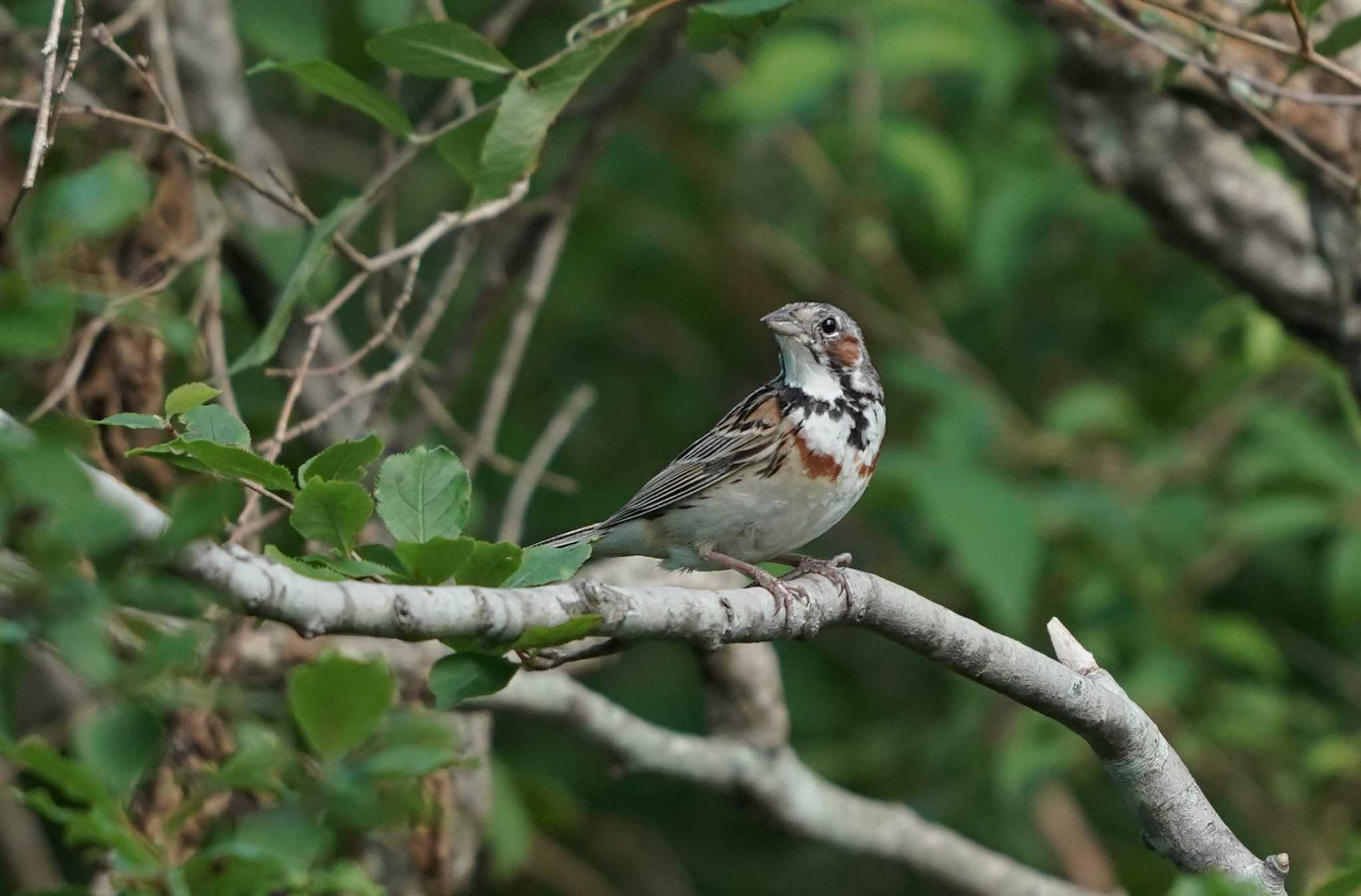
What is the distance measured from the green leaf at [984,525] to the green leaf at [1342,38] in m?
2.35

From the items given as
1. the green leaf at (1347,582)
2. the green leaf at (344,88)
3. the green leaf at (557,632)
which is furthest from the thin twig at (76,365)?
the green leaf at (1347,582)

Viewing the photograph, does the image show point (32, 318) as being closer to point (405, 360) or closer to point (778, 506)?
point (405, 360)

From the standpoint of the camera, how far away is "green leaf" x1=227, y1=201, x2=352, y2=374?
308 cm

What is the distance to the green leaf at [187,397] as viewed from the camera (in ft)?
6.68

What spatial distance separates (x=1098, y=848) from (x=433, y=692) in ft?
17.8

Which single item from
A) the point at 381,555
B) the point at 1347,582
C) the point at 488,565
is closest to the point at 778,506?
the point at 381,555

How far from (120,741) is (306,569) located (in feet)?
1.50

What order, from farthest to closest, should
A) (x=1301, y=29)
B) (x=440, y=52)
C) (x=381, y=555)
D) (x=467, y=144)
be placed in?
(x=467, y=144), (x=1301, y=29), (x=440, y=52), (x=381, y=555)

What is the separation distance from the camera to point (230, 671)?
382 centimetres

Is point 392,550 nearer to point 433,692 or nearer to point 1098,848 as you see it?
point 433,692

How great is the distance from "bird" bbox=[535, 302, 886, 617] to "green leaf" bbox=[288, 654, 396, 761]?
2032 mm

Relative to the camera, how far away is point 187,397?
2.05 meters

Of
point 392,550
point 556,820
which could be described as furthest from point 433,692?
point 556,820

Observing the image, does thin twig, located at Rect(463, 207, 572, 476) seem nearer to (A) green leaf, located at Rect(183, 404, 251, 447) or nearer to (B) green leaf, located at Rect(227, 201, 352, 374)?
(B) green leaf, located at Rect(227, 201, 352, 374)
